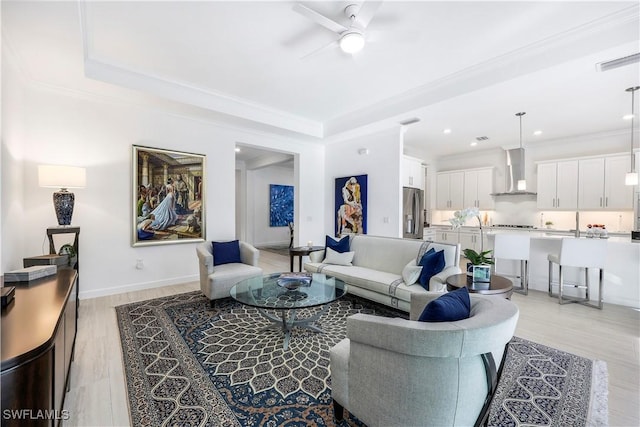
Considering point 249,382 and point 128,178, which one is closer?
point 249,382

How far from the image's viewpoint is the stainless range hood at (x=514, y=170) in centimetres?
647

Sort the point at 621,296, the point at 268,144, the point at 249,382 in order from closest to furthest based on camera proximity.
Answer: the point at 249,382, the point at 621,296, the point at 268,144

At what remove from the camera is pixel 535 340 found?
8.94 ft

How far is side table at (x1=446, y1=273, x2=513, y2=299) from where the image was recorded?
7.48ft

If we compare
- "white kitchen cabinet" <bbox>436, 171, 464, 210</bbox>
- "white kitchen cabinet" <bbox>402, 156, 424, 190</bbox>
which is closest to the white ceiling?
"white kitchen cabinet" <bbox>402, 156, 424, 190</bbox>

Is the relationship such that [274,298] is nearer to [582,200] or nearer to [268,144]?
[268,144]

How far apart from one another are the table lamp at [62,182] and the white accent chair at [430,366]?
11.6 feet

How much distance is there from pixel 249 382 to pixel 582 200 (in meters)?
7.35

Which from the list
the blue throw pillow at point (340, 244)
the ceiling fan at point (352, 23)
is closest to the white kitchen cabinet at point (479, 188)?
the blue throw pillow at point (340, 244)

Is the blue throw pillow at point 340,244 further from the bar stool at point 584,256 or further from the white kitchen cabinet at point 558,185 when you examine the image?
the white kitchen cabinet at point 558,185

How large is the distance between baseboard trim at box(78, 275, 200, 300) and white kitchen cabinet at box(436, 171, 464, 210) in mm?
6762

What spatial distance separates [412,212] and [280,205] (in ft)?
16.2

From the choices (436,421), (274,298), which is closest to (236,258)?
(274,298)

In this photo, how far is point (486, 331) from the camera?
1154mm
